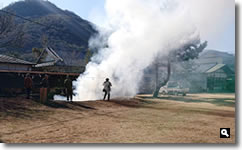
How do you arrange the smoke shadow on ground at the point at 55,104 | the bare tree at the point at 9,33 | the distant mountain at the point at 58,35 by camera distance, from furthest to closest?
the distant mountain at the point at 58,35 < the bare tree at the point at 9,33 < the smoke shadow on ground at the point at 55,104

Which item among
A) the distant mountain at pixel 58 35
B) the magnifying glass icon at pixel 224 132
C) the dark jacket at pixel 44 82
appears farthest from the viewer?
the distant mountain at pixel 58 35

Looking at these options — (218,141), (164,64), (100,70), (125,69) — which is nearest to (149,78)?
(164,64)

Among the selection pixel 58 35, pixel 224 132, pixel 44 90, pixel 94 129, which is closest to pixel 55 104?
pixel 44 90

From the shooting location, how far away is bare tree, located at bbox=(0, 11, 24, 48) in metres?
14.4

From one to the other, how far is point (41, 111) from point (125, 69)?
718 cm

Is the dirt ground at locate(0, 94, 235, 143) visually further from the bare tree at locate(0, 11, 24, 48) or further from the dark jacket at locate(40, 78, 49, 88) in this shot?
the bare tree at locate(0, 11, 24, 48)

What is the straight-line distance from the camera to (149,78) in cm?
1855

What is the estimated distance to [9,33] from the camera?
51.0ft

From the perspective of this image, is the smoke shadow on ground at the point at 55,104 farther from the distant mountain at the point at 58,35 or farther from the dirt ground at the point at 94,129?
the distant mountain at the point at 58,35

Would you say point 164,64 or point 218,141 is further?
point 164,64

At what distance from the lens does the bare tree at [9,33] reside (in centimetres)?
1443

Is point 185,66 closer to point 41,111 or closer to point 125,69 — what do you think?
point 125,69

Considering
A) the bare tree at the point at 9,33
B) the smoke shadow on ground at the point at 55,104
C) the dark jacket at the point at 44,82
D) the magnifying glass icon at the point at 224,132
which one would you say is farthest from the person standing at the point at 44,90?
the bare tree at the point at 9,33

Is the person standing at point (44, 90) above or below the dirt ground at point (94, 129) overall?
above
